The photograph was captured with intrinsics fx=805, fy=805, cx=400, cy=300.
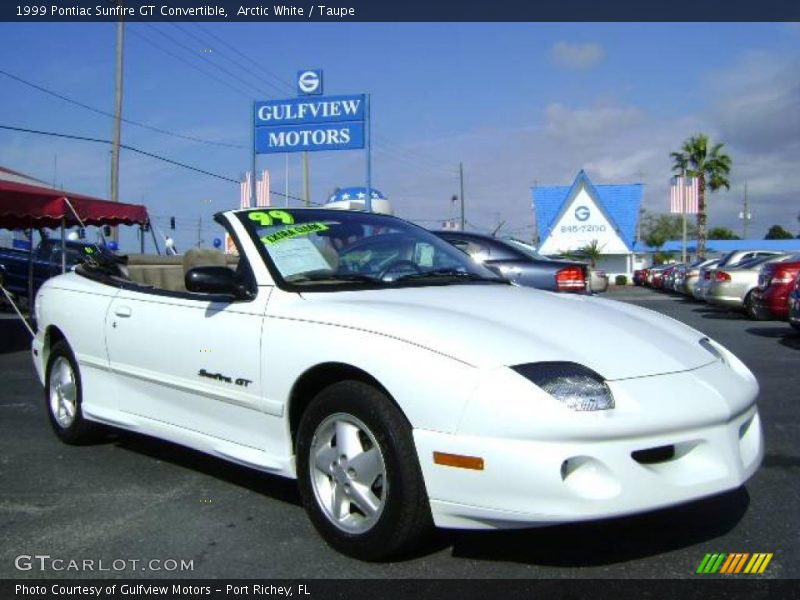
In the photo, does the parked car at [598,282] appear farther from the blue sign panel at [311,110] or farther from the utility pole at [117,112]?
the utility pole at [117,112]

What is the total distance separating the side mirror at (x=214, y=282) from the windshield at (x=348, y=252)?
0.19 m

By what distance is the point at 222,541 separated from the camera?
11.4ft

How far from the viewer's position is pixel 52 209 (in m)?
10.6

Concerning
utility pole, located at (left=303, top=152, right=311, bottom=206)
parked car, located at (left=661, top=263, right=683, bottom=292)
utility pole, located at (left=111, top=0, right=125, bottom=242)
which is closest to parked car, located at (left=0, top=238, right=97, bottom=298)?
utility pole, located at (left=111, top=0, right=125, bottom=242)

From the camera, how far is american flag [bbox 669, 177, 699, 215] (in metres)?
47.8

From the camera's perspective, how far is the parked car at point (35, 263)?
17.4 metres

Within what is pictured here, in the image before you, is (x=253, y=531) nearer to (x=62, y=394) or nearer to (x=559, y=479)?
(x=559, y=479)

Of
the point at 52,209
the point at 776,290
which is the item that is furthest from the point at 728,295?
the point at 52,209

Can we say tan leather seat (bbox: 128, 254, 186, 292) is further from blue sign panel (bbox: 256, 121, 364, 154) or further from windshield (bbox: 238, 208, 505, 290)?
blue sign panel (bbox: 256, 121, 364, 154)

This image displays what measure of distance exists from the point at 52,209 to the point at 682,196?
4327cm

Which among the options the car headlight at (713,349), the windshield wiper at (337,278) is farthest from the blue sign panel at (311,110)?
the car headlight at (713,349)

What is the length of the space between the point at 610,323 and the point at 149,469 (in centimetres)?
278

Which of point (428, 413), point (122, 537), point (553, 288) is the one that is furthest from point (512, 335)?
point (553, 288)

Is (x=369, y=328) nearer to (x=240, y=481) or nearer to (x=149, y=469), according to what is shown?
(x=240, y=481)
